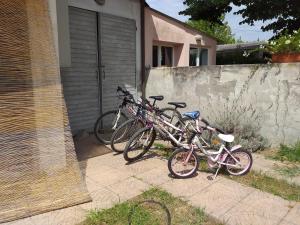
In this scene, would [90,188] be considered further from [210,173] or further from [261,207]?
[261,207]

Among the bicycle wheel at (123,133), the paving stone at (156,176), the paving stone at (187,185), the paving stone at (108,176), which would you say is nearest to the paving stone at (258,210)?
the paving stone at (187,185)

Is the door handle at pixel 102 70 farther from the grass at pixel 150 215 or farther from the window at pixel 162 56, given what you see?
the grass at pixel 150 215

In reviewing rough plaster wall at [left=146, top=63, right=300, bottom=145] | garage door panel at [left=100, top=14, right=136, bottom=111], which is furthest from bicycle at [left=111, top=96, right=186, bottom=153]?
garage door panel at [left=100, top=14, right=136, bottom=111]

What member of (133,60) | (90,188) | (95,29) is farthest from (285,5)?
(90,188)

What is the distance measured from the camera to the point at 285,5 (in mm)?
10758

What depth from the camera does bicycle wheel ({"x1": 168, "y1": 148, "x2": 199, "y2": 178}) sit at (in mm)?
4137

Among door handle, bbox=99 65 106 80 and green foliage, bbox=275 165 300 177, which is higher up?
door handle, bbox=99 65 106 80

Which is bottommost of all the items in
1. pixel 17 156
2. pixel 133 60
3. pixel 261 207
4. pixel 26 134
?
pixel 261 207

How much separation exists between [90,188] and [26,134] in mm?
1136

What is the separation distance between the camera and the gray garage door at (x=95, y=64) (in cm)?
610

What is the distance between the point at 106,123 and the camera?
6.00 meters

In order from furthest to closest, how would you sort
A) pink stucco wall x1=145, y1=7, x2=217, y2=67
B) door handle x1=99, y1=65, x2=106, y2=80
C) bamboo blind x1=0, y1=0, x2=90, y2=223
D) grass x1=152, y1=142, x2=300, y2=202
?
pink stucco wall x1=145, y1=7, x2=217, y2=67
door handle x1=99, y1=65, x2=106, y2=80
grass x1=152, y1=142, x2=300, y2=202
bamboo blind x1=0, y1=0, x2=90, y2=223

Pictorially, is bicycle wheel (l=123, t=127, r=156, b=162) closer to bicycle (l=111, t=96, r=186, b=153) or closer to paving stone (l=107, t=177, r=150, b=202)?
bicycle (l=111, t=96, r=186, b=153)

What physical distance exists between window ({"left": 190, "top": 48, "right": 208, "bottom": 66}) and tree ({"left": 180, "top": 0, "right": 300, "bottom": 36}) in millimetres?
2101
